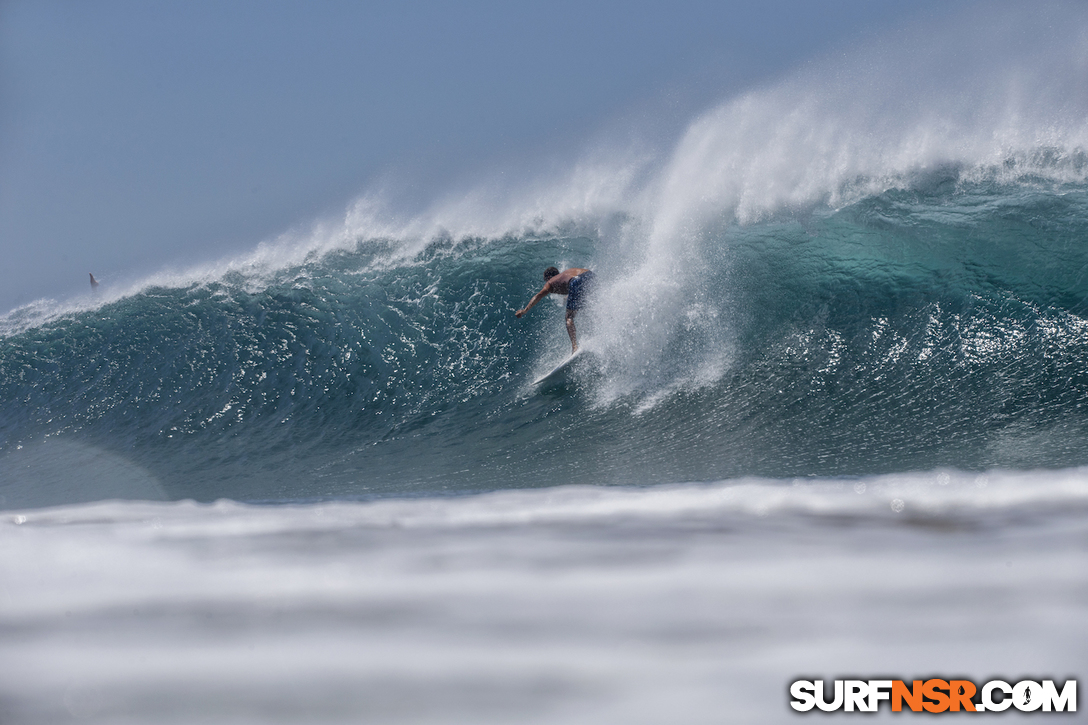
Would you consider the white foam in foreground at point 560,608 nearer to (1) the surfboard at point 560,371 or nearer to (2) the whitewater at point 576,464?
(2) the whitewater at point 576,464

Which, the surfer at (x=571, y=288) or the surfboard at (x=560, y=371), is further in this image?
→ the surfer at (x=571, y=288)

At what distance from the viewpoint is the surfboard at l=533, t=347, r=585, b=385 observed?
24.5 feet

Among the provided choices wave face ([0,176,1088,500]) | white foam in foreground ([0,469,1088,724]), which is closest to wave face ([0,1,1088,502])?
wave face ([0,176,1088,500])

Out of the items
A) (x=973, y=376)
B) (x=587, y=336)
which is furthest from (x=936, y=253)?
(x=587, y=336)

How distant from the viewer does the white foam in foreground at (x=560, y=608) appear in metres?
0.74

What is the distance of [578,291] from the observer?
795 cm

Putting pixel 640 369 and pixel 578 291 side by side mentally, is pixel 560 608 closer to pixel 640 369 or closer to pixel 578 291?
pixel 640 369

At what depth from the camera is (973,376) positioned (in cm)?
600

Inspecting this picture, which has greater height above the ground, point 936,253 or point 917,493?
point 936,253

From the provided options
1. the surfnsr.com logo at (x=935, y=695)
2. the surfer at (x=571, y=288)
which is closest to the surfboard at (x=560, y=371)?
the surfer at (x=571, y=288)

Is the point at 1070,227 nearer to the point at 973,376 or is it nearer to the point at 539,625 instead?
the point at 973,376

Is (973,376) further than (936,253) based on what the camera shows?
No

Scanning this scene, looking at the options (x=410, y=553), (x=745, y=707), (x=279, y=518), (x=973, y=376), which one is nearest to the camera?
(x=745, y=707)

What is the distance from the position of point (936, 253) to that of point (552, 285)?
4.52 metres
